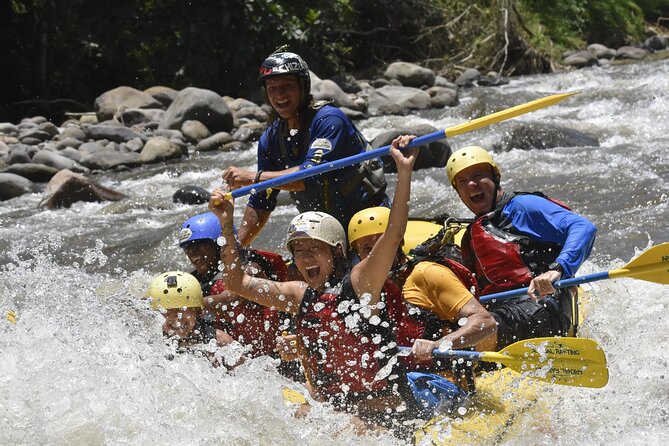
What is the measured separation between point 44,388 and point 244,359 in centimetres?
101

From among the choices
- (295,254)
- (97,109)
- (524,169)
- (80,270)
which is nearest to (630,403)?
(295,254)

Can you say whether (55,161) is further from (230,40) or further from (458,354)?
(458,354)

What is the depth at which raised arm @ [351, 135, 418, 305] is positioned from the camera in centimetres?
365

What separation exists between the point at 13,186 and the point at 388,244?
822cm

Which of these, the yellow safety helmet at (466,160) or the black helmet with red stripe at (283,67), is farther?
the black helmet with red stripe at (283,67)

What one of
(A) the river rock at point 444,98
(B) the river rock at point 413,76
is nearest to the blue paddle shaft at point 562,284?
(A) the river rock at point 444,98

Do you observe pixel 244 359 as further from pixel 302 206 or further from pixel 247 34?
pixel 247 34

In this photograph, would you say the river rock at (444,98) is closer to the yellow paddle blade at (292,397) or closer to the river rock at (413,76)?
the river rock at (413,76)

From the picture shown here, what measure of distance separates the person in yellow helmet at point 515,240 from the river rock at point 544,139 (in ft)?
21.4

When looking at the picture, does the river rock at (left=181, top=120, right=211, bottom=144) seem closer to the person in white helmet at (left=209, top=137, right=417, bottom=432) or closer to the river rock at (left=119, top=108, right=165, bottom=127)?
the river rock at (left=119, top=108, right=165, bottom=127)

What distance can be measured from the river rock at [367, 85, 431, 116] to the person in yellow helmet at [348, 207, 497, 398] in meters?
10.8

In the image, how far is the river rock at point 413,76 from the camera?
54.7ft

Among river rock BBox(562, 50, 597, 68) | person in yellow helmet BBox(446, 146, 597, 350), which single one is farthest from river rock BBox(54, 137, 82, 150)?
river rock BBox(562, 50, 597, 68)

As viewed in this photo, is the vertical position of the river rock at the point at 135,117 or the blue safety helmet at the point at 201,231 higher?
the blue safety helmet at the point at 201,231
